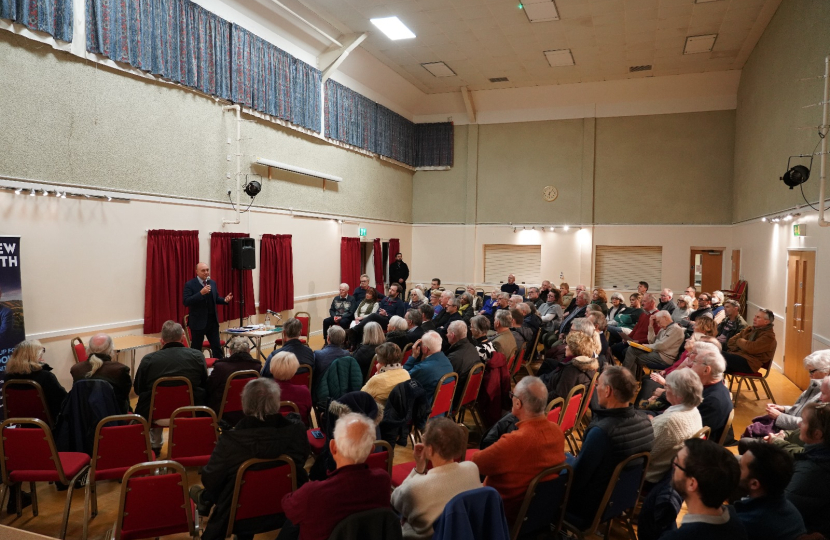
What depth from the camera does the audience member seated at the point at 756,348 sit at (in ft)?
19.7

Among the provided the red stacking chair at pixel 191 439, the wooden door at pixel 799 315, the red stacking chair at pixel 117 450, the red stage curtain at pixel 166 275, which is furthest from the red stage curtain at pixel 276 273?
the wooden door at pixel 799 315

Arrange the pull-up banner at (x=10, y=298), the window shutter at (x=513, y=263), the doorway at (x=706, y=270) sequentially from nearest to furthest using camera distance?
the pull-up banner at (x=10, y=298), the doorway at (x=706, y=270), the window shutter at (x=513, y=263)

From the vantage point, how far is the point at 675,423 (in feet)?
10.00

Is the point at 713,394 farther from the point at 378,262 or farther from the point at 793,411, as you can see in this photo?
the point at 378,262

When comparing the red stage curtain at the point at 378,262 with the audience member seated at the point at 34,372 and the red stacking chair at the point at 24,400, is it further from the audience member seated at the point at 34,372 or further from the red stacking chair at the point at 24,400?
the red stacking chair at the point at 24,400

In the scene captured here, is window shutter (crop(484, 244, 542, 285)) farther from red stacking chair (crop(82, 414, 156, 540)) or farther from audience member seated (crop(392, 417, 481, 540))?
audience member seated (crop(392, 417, 481, 540))

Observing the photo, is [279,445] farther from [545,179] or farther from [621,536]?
[545,179]

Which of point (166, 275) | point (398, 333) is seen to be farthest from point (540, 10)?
point (166, 275)

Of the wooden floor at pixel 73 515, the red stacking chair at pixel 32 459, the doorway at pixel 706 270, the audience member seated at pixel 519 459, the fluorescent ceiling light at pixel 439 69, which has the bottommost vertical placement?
the wooden floor at pixel 73 515

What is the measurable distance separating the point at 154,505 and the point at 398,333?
3.53m

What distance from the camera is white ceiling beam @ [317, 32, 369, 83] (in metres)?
10.7

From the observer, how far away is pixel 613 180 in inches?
557

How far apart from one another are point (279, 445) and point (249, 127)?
7413mm

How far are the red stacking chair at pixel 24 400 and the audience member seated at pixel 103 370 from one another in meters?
0.25
